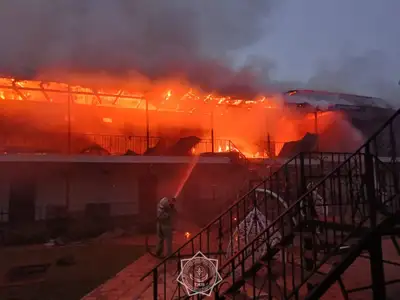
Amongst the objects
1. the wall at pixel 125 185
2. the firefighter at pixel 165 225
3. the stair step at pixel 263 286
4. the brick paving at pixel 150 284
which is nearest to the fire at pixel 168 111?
the wall at pixel 125 185

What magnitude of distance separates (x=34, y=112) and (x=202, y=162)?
7.92m

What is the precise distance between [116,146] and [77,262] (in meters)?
7.96

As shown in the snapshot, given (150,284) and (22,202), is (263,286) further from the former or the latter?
(22,202)

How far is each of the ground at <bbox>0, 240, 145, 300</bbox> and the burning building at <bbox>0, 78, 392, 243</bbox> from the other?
2.81 metres

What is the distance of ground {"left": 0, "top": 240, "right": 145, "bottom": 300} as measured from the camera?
293 inches

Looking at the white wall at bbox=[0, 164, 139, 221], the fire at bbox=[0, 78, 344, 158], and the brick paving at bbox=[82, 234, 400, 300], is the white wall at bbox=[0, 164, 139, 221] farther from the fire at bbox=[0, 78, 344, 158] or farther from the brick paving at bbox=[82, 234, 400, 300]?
the brick paving at bbox=[82, 234, 400, 300]

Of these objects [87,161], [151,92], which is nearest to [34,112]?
[87,161]

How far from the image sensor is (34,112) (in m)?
15.8

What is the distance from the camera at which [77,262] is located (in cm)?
981

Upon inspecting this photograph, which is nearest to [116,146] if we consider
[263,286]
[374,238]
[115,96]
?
[115,96]

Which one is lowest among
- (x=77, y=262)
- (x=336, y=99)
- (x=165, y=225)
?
(x=77, y=262)

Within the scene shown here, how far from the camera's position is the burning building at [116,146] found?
13.9 metres

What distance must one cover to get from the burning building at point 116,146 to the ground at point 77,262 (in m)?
2.81

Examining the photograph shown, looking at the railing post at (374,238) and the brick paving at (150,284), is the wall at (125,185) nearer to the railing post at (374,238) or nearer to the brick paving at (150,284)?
the brick paving at (150,284)
